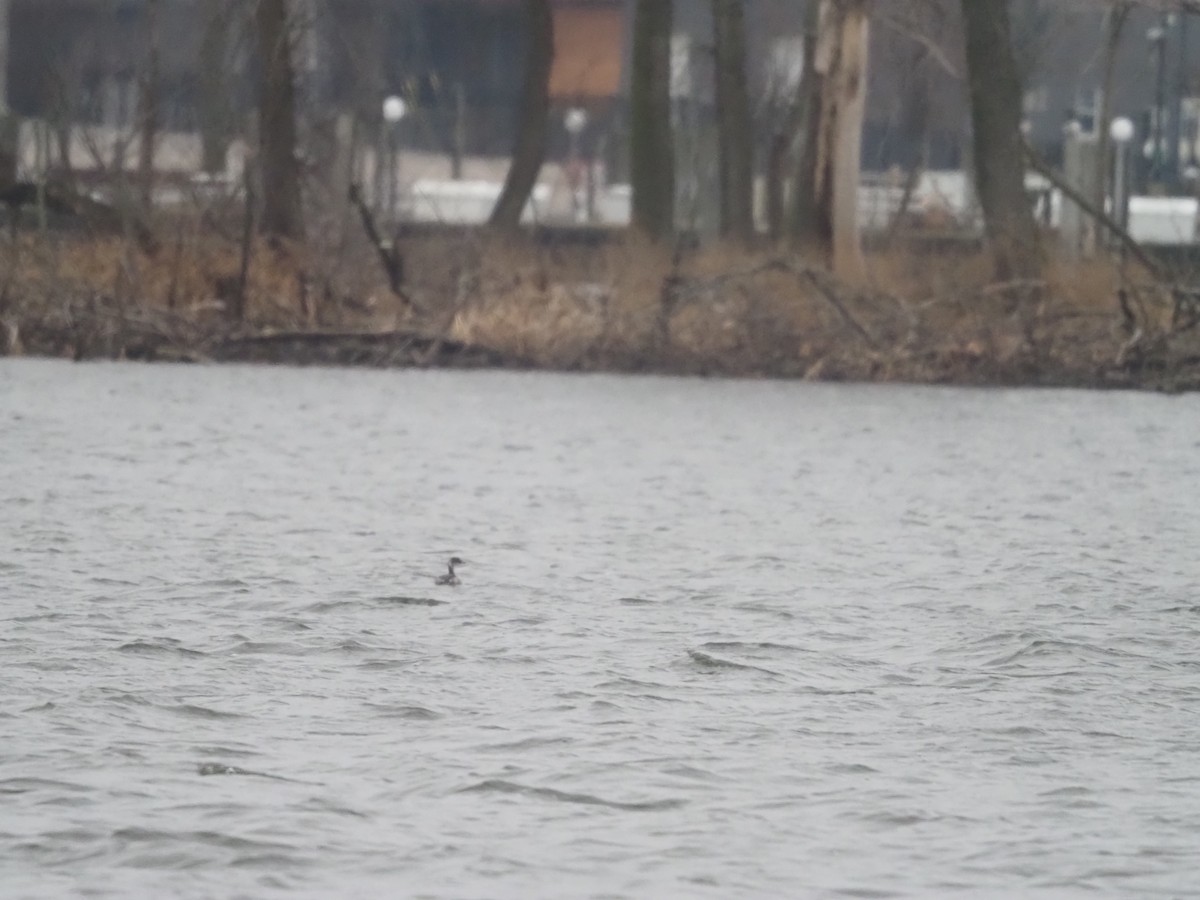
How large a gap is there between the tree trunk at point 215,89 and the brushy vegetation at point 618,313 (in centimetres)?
239

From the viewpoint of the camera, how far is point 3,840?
22.6ft

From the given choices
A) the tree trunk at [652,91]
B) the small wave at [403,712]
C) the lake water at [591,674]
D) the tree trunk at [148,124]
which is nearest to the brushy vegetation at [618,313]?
the tree trunk at [148,124]

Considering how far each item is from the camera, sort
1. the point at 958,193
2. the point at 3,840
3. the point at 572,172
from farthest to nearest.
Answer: the point at 958,193
the point at 572,172
the point at 3,840

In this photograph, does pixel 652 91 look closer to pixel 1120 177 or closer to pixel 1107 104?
pixel 1107 104

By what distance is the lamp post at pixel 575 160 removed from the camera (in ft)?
186

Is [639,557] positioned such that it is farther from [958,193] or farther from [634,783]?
[958,193]

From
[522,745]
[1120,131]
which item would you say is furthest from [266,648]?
[1120,131]

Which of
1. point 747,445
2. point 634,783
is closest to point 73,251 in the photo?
point 747,445

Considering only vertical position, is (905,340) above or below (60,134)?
below

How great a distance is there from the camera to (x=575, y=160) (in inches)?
2549

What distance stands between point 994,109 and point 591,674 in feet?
74.0

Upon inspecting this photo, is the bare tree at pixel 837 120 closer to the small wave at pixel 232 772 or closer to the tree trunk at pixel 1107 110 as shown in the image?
the tree trunk at pixel 1107 110

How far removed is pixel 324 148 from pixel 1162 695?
23.3m

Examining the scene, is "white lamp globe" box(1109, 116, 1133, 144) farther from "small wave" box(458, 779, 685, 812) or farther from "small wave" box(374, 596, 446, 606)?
"small wave" box(458, 779, 685, 812)
